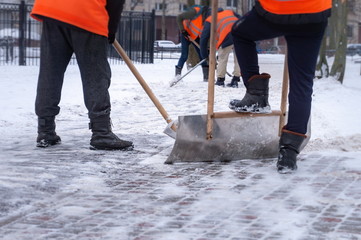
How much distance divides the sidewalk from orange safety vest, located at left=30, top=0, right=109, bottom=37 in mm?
909

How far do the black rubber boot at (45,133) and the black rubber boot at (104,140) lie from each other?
1.10 feet

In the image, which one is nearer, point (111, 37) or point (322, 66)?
point (111, 37)

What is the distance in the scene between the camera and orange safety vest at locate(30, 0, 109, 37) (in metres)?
5.13

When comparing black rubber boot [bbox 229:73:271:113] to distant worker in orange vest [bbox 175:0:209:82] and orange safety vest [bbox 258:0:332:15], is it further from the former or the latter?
distant worker in orange vest [bbox 175:0:209:82]

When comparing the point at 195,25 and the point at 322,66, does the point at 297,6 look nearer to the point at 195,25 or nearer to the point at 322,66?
the point at 195,25

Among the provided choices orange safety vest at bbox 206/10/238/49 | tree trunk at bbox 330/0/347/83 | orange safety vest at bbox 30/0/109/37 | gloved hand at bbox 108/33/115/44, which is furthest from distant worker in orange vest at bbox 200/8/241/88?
orange safety vest at bbox 30/0/109/37

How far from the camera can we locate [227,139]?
5.02m

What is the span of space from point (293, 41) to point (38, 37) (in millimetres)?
17305

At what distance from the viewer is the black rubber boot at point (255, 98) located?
16.4ft

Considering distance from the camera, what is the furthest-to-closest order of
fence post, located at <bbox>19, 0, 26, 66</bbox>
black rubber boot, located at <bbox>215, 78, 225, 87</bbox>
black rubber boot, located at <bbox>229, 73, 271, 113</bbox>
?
fence post, located at <bbox>19, 0, 26, 66</bbox>
black rubber boot, located at <bbox>215, 78, 225, 87</bbox>
black rubber boot, located at <bbox>229, 73, 271, 113</bbox>

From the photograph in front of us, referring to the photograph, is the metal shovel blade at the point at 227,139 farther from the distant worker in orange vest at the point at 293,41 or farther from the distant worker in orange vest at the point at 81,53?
the distant worker in orange vest at the point at 81,53

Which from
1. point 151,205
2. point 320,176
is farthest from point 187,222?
point 320,176

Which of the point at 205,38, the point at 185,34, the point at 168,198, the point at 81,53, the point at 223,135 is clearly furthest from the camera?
the point at 185,34

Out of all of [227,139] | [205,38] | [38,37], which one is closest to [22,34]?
[38,37]
